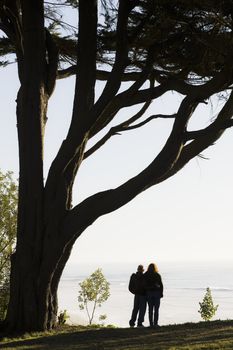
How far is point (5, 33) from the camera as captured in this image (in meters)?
16.9

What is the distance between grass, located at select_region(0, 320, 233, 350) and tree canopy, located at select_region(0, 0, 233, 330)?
1445 millimetres

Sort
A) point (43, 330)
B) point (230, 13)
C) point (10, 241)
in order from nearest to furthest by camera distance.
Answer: point (230, 13) < point (43, 330) < point (10, 241)

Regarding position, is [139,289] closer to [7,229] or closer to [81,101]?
[81,101]

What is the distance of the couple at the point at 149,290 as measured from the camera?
15.1 m

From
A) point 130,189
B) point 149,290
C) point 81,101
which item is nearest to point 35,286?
point 149,290

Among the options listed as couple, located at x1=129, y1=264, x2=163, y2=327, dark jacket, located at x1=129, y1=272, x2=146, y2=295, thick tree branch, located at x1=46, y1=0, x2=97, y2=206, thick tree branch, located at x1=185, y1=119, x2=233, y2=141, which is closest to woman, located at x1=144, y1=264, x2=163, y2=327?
couple, located at x1=129, y1=264, x2=163, y2=327

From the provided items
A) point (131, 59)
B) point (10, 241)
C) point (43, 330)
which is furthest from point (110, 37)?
point (10, 241)

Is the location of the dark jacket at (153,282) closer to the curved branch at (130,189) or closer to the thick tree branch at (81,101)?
the curved branch at (130,189)

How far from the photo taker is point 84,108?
15.6m

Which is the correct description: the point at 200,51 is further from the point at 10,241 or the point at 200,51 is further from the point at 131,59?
the point at 10,241

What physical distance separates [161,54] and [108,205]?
3.47 meters

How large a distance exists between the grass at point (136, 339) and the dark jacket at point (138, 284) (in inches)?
53.6

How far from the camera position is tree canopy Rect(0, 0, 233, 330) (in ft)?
49.2

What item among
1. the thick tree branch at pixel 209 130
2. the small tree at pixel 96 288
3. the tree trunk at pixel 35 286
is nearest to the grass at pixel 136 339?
the tree trunk at pixel 35 286
